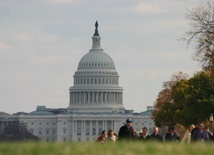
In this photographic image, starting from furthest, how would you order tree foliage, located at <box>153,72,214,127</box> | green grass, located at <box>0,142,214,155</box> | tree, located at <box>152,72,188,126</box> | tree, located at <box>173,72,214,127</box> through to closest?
tree, located at <box>152,72,188,126</box>, tree foliage, located at <box>153,72,214,127</box>, tree, located at <box>173,72,214,127</box>, green grass, located at <box>0,142,214,155</box>

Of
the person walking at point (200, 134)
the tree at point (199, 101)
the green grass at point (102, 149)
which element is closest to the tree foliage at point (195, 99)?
the tree at point (199, 101)

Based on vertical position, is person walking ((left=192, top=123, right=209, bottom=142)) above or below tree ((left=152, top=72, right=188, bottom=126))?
below

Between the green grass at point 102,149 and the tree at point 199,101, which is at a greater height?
the tree at point 199,101

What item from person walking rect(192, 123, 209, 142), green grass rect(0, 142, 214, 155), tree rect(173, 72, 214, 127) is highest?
tree rect(173, 72, 214, 127)

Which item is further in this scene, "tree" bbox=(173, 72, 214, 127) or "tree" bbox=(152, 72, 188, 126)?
"tree" bbox=(152, 72, 188, 126)

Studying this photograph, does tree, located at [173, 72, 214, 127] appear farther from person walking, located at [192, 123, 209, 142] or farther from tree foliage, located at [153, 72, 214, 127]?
person walking, located at [192, 123, 209, 142]

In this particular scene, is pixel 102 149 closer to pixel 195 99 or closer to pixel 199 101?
pixel 199 101

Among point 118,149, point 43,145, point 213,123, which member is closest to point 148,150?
point 118,149

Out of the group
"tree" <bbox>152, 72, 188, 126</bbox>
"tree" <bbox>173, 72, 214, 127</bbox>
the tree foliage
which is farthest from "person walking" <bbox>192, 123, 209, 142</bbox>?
"tree" <bbox>152, 72, 188, 126</bbox>

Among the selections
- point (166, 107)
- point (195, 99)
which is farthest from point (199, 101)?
point (166, 107)

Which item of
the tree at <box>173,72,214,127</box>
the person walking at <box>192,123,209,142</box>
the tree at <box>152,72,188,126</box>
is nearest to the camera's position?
the person walking at <box>192,123,209,142</box>

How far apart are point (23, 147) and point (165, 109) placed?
376 ft

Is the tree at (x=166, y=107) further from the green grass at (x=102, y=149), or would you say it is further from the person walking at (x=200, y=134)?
the green grass at (x=102, y=149)

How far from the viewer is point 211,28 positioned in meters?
88.3
